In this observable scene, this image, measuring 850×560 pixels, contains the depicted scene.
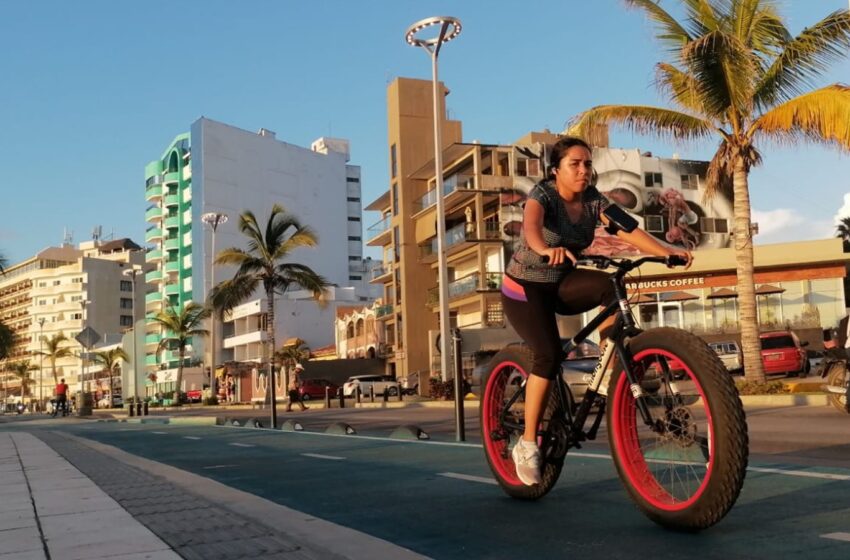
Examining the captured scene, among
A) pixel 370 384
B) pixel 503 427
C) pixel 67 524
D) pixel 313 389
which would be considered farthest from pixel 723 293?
pixel 67 524

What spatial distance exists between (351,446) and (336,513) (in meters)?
5.41

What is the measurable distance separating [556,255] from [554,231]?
43 cm

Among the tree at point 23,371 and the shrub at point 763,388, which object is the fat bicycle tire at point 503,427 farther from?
the tree at point 23,371

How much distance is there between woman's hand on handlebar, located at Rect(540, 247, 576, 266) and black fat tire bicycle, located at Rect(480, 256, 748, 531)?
0.50 ft

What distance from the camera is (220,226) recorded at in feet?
336

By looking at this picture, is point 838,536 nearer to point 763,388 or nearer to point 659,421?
point 659,421

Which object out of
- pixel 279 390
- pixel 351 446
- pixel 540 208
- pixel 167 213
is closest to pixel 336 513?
pixel 540 208

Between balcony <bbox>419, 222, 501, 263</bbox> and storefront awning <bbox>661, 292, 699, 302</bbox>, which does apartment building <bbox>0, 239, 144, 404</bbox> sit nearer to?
balcony <bbox>419, 222, 501, 263</bbox>

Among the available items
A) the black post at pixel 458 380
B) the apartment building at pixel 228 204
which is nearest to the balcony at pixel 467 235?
the apartment building at pixel 228 204

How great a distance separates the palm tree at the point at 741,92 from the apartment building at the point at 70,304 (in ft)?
429

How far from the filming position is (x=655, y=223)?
5447 centimetres

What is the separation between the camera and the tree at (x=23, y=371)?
140m

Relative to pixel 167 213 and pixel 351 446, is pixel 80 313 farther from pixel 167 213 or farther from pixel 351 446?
pixel 351 446

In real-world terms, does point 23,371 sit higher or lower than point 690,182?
lower
